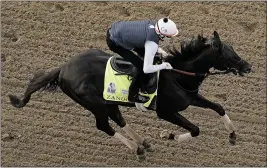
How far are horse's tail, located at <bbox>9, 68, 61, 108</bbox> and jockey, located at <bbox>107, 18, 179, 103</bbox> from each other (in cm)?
85

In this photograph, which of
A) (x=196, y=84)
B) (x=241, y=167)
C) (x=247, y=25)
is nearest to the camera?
(x=196, y=84)

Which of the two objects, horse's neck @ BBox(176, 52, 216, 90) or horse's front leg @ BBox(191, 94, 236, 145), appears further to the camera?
horse's front leg @ BBox(191, 94, 236, 145)

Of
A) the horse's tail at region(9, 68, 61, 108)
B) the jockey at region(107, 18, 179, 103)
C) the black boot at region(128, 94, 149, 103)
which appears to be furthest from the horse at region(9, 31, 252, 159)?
the jockey at region(107, 18, 179, 103)

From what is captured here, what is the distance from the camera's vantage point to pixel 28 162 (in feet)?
24.3

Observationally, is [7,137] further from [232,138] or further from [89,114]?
[232,138]

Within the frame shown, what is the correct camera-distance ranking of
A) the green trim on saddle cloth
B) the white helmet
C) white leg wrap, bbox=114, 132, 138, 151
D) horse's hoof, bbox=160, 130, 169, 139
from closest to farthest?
the white helmet < the green trim on saddle cloth < white leg wrap, bbox=114, 132, 138, 151 < horse's hoof, bbox=160, 130, 169, 139

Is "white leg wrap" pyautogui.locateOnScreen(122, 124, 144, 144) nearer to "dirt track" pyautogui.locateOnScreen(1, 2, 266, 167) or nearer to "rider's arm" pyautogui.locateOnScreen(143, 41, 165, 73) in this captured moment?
"dirt track" pyautogui.locateOnScreen(1, 2, 266, 167)

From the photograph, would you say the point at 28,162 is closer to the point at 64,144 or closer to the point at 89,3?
the point at 64,144

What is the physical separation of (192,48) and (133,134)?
52.3 inches

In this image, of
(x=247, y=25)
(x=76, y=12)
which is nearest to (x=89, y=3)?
(x=76, y=12)

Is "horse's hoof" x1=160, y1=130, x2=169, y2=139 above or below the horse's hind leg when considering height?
below

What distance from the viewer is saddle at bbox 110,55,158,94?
668 centimetres

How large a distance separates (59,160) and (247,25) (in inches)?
133

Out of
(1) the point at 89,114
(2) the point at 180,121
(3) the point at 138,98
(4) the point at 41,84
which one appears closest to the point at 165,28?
(3) the point at 138,98
